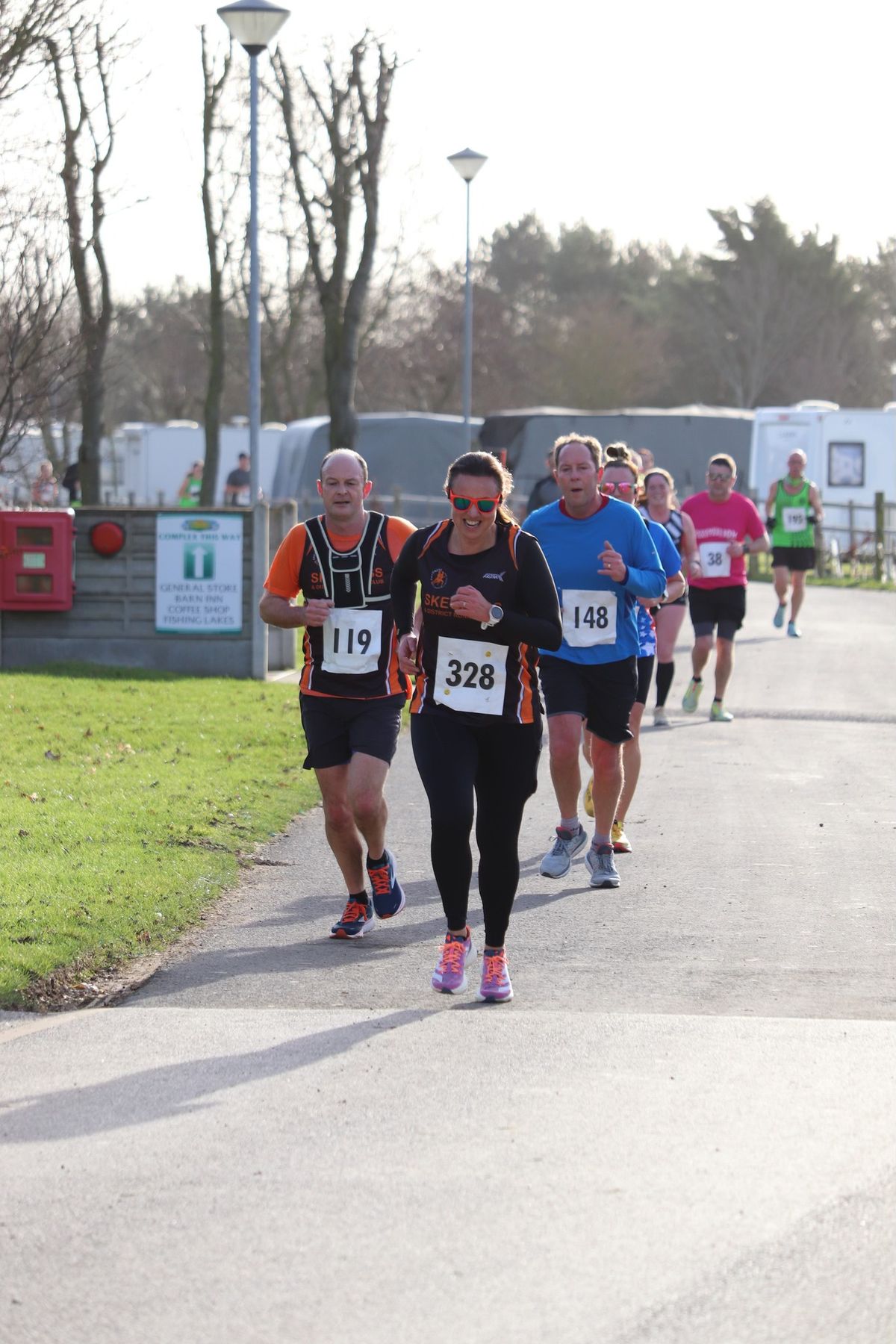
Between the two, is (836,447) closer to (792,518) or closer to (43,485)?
(792,518)

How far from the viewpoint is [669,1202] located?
4359mm

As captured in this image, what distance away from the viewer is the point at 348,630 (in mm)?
7316

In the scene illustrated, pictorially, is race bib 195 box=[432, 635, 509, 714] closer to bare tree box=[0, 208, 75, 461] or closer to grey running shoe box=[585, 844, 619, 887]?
grey running shoe box=[585, 844, 619, 887]

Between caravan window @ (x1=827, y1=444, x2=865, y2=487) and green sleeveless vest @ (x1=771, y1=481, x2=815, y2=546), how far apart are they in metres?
17.6

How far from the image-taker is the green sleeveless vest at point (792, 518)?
20969mm

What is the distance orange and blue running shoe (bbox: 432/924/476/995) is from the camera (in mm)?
6484

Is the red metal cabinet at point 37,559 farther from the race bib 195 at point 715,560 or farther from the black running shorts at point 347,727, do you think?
the black running shorts at point 347,727

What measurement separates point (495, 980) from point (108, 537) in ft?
35.2

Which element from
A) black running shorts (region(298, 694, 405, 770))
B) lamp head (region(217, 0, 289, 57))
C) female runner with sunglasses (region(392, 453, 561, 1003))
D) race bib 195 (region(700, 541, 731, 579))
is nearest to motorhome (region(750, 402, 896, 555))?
lamp head (region(217, 0, 289, 57))

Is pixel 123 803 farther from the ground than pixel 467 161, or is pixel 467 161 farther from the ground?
pixel 467 161

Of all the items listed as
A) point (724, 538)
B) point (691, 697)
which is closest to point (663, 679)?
point (691, 697)

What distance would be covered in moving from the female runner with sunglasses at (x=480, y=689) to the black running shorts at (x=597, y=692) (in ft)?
6.48

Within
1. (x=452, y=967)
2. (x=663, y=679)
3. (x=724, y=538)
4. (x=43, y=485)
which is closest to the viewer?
(x=452, y=967)

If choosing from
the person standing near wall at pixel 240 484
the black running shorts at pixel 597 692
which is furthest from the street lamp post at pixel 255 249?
the person standing near wall at pixel 240 484
